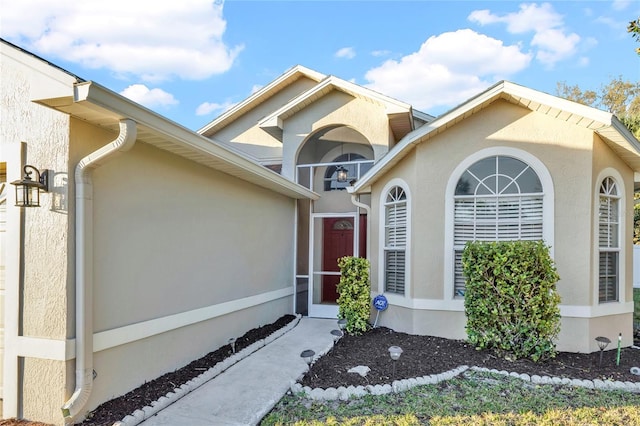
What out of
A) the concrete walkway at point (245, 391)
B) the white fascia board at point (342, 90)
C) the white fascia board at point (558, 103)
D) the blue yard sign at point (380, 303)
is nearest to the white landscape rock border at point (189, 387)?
the concrete walkway at point (245, 391)

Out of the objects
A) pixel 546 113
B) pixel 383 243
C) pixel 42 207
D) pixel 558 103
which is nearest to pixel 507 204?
pixel 546 113

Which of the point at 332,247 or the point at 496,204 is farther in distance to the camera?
the point at 332,247

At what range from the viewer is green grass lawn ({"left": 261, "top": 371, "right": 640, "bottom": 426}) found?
4.07 meters

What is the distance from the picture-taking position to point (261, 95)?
38.5ft

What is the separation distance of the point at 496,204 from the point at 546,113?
1844mm

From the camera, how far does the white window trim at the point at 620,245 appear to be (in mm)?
6551

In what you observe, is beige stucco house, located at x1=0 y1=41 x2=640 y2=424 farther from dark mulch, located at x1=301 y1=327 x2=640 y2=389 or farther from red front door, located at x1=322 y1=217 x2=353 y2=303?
dark mulch, located at x1=301 y1=327 x2=640 y2=389

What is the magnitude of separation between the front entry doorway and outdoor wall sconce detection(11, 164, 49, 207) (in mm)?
6450

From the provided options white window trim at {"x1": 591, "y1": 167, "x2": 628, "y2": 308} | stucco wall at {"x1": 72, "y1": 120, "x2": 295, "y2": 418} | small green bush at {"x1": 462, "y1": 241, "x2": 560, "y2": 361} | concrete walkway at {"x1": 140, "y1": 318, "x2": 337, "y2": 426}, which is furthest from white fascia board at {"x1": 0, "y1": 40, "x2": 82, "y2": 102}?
white window trim at {"x1": 591, "y1": 167, "x2": 628, "y2": 308}

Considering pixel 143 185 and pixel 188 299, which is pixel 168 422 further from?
pixel 143 185

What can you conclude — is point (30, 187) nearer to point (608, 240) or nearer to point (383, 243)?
point (383, 243)

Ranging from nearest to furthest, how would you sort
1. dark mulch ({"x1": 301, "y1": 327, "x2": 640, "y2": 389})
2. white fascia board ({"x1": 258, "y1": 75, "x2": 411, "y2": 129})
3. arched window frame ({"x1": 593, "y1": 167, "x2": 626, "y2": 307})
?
dark mulch ({"x1": 301, "y1": 327, "x2": 640, "y2": 389})
arched window frame ({"x1": 593, "y1": 167, "x2": 626, "y2": 307})
white fascia board ({"x1": 258, "y1": 75, "x2": 411, "y2": 129})

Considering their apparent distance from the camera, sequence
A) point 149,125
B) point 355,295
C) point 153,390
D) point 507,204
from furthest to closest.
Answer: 1. point 355,295
2. point 507,204
3. point 153,390
4. point 149,125

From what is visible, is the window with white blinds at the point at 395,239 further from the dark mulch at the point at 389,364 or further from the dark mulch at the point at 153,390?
the dark mulch at the point at 153,390
